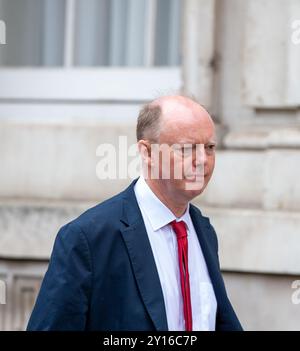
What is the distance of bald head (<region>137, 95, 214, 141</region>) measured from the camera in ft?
10.8

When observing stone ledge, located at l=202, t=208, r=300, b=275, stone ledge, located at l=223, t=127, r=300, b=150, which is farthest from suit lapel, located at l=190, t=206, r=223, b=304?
stone ledge, located at l=223, t=127, r=300, b=150

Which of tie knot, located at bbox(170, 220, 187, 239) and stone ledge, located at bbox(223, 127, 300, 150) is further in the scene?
stone ledge, located at bbox(223, 127, 300, 150)

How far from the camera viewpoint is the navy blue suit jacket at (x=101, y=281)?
10.2 feet

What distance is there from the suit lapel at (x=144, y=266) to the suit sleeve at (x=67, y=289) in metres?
0.15

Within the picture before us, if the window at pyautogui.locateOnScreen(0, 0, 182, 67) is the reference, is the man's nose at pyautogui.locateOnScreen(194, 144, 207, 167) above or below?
below

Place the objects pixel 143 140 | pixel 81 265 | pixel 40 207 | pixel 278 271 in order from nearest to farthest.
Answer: pixel 81 265 → pixel 143 140 → pixel 278 271 → pixel 40 207

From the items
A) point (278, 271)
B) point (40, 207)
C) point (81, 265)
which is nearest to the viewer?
point (81, 265)

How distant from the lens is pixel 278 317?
19.6 feet

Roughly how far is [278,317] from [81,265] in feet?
10.0

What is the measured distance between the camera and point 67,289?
3.11 m

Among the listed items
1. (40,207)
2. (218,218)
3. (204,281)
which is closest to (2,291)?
(40,207)

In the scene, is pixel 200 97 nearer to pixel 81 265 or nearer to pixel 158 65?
pixel 158 65

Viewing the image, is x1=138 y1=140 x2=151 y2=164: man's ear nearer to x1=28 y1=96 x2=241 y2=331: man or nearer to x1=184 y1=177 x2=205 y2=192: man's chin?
x1=28 y1=96 x2=241 y2=331: man

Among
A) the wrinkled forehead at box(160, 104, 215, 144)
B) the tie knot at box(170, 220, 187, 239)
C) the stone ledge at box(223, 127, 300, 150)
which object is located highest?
the wrinkled forehead at box(160, 104, 215, 144)
